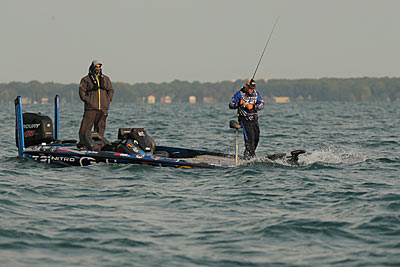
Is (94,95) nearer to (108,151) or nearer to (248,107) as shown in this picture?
(108,151)

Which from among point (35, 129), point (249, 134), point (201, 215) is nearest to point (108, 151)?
point (35, 129)

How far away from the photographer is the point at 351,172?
11.7 m

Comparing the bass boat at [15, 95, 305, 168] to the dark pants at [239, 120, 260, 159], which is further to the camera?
the dark pants at [239, 120, 260, 159]

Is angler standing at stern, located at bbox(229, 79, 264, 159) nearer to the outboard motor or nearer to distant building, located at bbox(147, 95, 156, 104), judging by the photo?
the outboard motor

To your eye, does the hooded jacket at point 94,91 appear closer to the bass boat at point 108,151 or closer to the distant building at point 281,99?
the bass boat at point 108,151

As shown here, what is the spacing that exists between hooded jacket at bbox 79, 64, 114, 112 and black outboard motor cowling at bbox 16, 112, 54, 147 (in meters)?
1.19

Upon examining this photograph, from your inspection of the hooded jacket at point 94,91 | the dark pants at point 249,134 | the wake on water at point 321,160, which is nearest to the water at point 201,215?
the wake on water at point 321,160

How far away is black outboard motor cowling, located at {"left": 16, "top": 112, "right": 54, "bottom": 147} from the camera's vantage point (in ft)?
45.3

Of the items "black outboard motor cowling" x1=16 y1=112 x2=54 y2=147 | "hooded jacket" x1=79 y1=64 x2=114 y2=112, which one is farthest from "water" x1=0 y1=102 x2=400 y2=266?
"hooded jacket" x1=79 y1=64 x2=114 y2=112

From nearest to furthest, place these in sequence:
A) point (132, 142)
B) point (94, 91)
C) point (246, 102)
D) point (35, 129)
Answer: point (132, 142), point (246, 102), point (94, 91), point (35, 129)

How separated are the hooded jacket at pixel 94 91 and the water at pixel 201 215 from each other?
1.61 m

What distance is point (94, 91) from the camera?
43.5 ft

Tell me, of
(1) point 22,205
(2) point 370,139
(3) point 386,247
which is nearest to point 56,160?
(1) point 22,205

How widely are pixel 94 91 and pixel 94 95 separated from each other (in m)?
0.08
